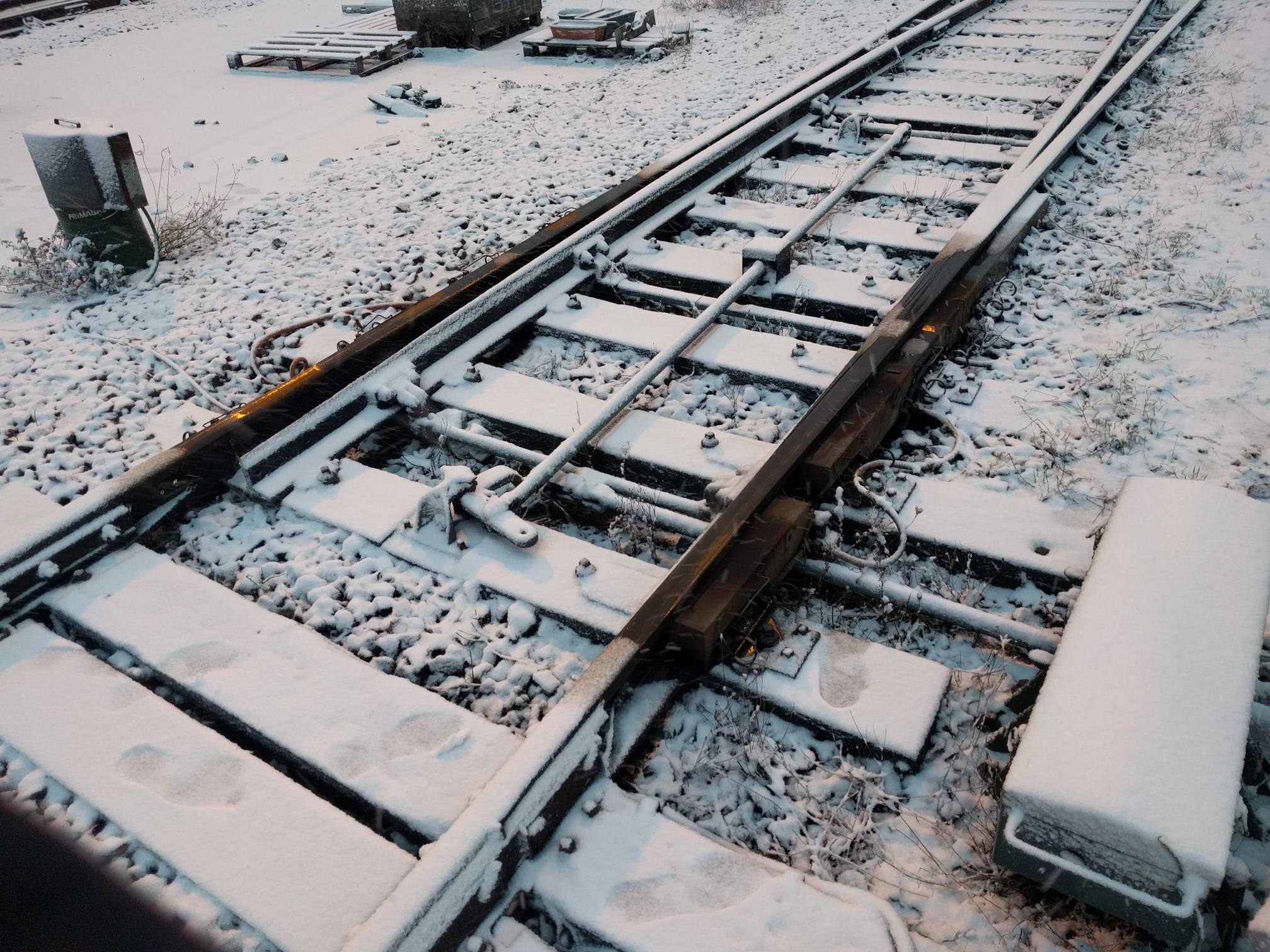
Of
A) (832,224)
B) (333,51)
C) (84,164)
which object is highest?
(84,164)

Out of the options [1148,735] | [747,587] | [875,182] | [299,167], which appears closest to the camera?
[1148,735]

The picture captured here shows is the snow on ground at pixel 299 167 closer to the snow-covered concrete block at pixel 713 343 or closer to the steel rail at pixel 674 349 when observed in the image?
the snow-covered concrete block at pixel 713 343

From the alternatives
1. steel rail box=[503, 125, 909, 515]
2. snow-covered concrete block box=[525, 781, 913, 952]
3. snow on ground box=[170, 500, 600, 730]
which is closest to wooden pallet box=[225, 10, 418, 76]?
steel rail box=[503, 125, 909, 515]

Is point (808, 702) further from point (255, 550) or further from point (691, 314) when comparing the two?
point (691, 314)

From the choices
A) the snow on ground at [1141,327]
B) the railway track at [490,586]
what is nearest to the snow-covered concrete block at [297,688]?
the railway track at [490,586]

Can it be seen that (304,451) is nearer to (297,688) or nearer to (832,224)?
(297,688)

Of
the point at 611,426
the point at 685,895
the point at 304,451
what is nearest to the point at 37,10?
the point at 304,451

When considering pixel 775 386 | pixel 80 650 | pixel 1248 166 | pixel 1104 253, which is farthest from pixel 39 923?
pixel 1248 166
